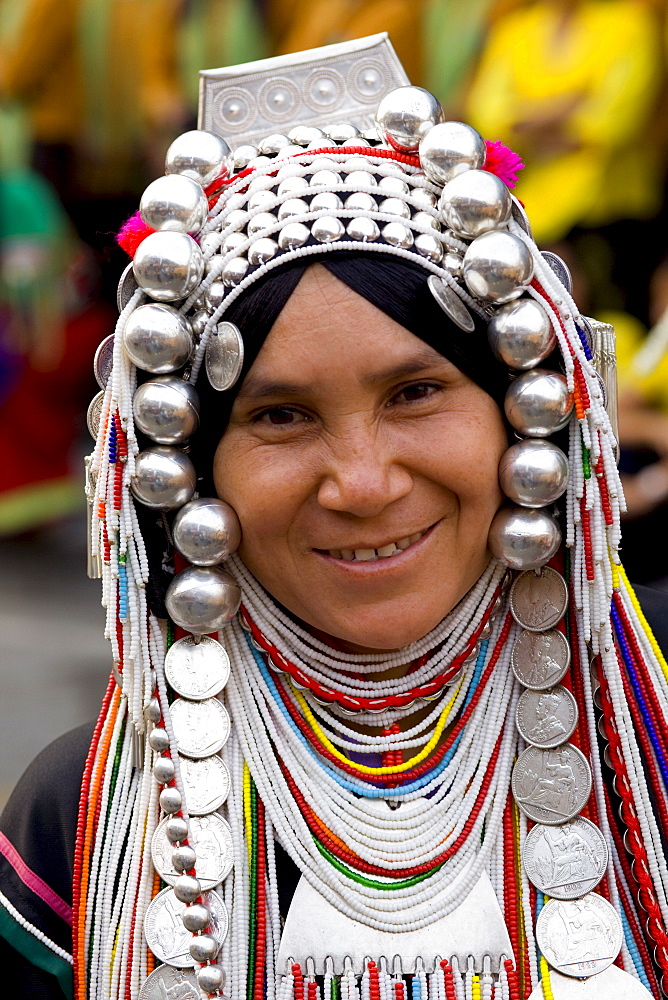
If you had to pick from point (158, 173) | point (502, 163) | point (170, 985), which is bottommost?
point (170, 985)

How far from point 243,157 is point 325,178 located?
190mm

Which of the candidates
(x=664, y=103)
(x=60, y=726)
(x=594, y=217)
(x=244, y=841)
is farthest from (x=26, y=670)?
(x=244, y=841)

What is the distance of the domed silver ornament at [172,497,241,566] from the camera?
5.80ft

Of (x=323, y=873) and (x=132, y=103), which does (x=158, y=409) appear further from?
(x=132, y=103)

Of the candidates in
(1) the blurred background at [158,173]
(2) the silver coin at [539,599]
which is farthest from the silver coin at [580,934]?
(1) the blurred background at [158,173]

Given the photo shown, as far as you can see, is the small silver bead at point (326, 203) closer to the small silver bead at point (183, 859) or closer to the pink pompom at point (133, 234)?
the pink pompom at point (133, 234)

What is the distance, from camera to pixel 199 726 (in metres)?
1.84

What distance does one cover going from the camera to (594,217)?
5430 mm

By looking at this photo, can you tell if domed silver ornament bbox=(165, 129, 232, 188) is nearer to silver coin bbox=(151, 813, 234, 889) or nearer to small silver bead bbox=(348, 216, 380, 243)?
small silver bead bbox=(348, 216, 380, 243)

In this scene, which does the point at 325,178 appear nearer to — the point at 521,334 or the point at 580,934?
the point at 521,334

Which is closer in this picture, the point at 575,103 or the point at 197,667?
the point at 197,667

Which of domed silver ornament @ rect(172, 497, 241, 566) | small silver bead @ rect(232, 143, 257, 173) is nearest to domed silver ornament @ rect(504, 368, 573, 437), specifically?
domed silver ornament @ rect(172, 497, 241, 566)

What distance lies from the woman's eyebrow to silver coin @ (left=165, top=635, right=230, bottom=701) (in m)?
0.40

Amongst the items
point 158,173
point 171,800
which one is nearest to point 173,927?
point 171,800
